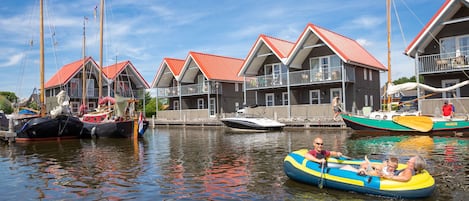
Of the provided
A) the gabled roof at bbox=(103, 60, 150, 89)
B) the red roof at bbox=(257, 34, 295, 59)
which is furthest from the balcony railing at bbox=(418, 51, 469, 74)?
the gabled roof at bbox=(103, 60, 150, 89)

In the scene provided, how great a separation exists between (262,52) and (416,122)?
56.2ft

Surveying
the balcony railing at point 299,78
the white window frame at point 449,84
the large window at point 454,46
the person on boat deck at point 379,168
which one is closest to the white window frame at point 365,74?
the balcony railing at point 299,78

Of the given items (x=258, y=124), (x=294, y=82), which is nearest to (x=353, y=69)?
(x=294, y=82)

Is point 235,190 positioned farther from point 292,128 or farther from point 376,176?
point 292,128

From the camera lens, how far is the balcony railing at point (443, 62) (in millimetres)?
24531

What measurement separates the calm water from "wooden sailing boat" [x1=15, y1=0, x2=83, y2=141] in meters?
6.08

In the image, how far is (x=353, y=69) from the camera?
1254 inches

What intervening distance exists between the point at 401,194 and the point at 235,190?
11.8 ft

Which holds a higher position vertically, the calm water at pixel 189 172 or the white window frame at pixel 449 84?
the white window frame at pixel 449 84

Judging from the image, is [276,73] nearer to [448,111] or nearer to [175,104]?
[175,104]

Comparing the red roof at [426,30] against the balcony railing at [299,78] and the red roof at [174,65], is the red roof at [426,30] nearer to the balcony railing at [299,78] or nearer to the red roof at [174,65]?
the balcony railing at [299,78]

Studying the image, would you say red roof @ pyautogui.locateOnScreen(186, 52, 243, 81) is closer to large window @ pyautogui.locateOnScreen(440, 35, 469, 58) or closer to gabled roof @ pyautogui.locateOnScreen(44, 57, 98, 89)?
gabled roof @ pyautogui.locateOnScreen(44, 57, 98, 89)

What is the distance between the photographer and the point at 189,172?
12023 mm

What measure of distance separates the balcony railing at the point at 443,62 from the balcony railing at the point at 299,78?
5.98 metres
